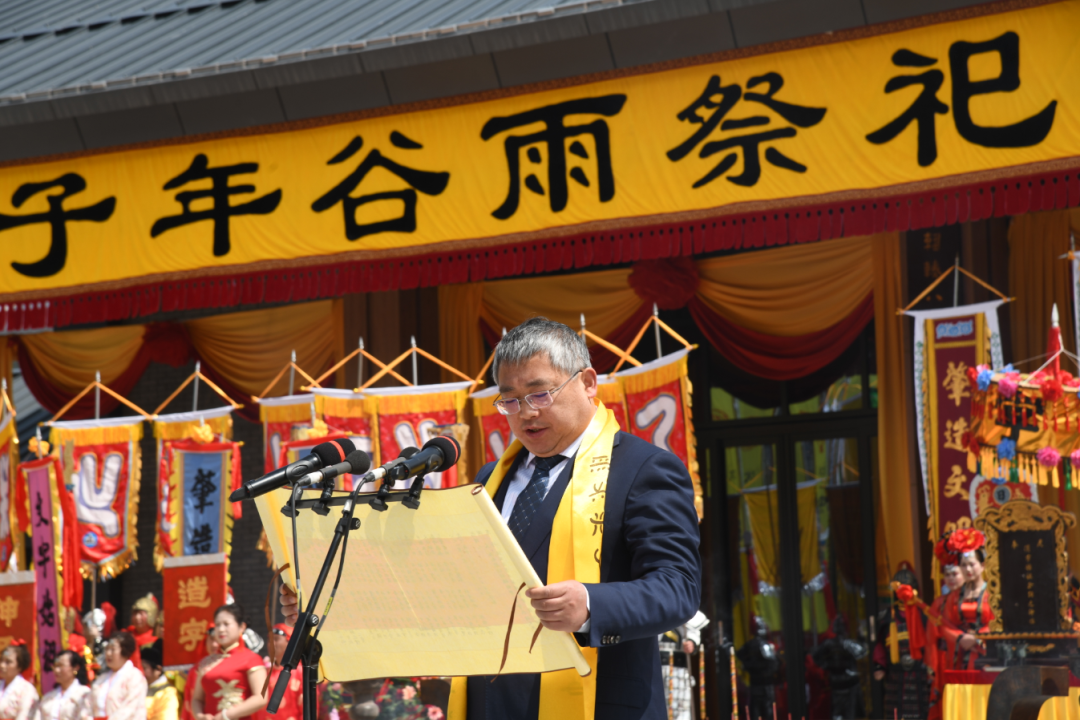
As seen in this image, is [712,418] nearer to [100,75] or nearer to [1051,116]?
[1051,116]

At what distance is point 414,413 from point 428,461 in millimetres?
5780

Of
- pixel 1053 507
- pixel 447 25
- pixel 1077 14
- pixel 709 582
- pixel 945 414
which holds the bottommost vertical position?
pixel 709 582

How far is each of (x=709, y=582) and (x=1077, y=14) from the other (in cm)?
476

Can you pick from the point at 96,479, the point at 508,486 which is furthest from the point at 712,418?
the point at 508,486

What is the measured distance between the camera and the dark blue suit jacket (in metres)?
2.13

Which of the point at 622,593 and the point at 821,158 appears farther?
the point at 821,158

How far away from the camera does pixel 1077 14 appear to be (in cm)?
605

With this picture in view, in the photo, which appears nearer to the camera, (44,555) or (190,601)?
(190,601)

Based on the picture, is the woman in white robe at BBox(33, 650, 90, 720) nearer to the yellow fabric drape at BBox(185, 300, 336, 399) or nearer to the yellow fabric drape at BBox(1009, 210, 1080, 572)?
the yellow fabric drape at BBox(185, 300, 336, 399)

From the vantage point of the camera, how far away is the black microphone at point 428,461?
2.21 metres

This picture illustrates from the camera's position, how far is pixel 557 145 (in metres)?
7.23

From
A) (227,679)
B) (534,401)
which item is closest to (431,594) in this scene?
(534,401)

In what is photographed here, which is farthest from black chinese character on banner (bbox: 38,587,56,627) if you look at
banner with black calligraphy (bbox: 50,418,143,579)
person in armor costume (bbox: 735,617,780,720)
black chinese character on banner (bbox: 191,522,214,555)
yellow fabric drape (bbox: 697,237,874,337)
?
yellow fabric drape (bbox: 697,237,874,337)

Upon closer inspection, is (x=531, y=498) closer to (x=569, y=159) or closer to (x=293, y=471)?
(x=293, y=471)
